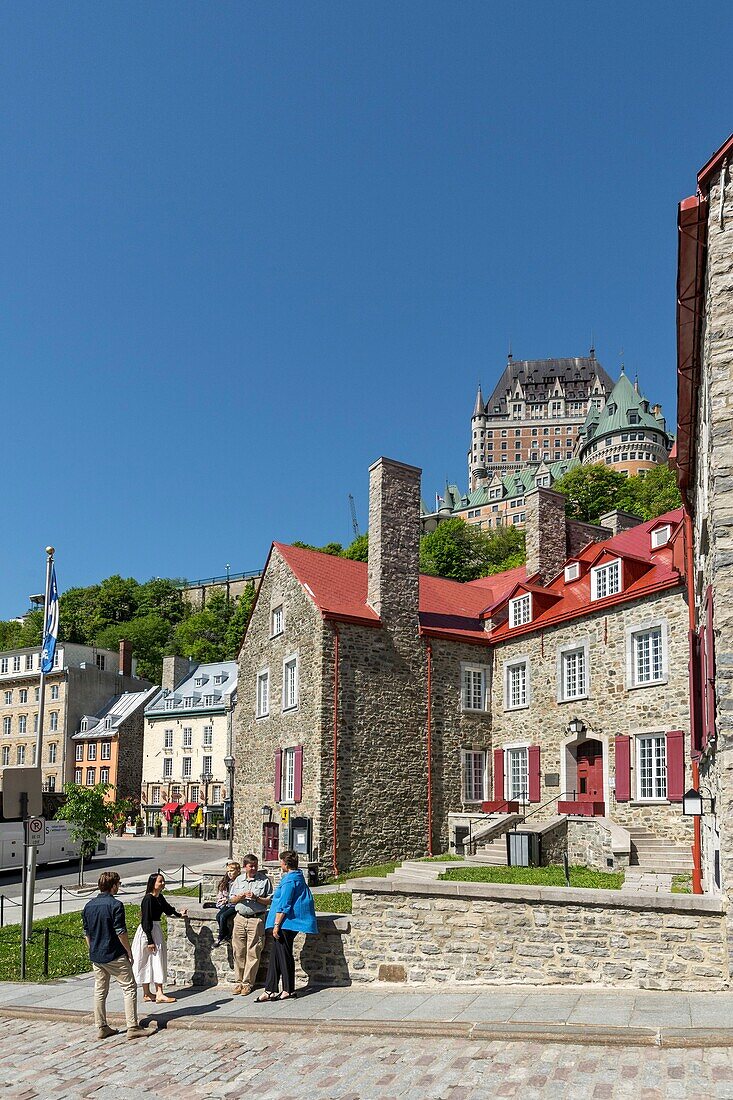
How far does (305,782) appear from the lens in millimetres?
24406

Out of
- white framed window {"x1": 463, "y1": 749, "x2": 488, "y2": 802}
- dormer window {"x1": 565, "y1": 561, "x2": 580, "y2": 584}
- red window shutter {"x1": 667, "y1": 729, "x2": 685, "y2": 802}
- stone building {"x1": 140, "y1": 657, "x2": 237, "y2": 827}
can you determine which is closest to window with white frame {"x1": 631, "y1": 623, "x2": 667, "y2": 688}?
red window shutter {"x1": 667, "y1": 729, "x2": 685, "y2": 802}

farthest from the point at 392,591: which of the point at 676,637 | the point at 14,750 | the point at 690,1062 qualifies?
the point at 14,750

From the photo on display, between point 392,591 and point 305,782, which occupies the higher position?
point 392,591

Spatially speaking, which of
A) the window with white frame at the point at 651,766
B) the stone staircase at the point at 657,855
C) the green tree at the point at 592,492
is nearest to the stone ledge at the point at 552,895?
the stone staircase at the point at 657,855

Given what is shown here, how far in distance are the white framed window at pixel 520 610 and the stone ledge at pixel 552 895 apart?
15615 millimetres

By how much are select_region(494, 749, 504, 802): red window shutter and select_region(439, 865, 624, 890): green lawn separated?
19.8 feet

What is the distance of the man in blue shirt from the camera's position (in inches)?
410

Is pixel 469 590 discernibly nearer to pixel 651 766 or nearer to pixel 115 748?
pixel 651 766

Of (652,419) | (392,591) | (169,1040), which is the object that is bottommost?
(169,1040)

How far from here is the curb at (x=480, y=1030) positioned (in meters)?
8.45

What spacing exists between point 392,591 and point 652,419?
104230 millimetres

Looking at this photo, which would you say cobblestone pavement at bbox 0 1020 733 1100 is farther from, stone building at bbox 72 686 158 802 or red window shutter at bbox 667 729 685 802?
stone building at bbox 72 686 158 802

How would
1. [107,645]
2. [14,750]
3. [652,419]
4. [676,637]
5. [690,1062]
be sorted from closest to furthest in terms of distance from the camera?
1. [690,1062]
2. [676,637]
3. [14,750]
4. [107,645]
5. [652,419]

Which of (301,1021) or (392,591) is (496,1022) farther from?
(392,591)
